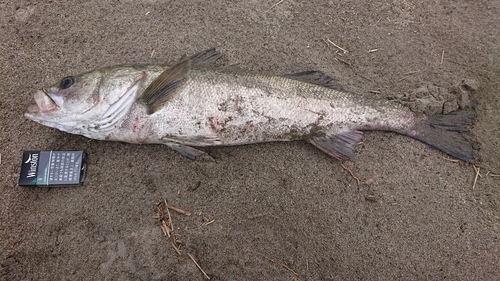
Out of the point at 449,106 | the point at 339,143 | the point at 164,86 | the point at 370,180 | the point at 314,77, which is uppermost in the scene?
the point at 164,86

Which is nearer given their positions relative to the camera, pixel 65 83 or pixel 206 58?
pixel 65 83

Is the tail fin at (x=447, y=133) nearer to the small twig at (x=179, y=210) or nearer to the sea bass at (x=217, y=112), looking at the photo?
the sea bass at (x=217, y=112)

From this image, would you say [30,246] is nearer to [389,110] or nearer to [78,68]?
[78,68]

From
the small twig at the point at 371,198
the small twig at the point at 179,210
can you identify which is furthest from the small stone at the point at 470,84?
the small twig at the point at 179,210

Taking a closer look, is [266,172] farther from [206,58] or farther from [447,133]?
[447,133]

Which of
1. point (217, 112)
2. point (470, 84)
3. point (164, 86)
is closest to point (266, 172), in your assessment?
point (217, 112)

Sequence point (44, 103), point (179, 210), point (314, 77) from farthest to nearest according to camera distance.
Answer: point (314, 77) → point (179, 210) → point (44, 103)

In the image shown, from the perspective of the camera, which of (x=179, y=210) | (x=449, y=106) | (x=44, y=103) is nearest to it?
(x=44, y=103)

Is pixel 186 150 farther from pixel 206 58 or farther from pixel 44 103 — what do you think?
pixel 44 103

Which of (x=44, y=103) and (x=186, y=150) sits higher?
(x=44, y=103)
